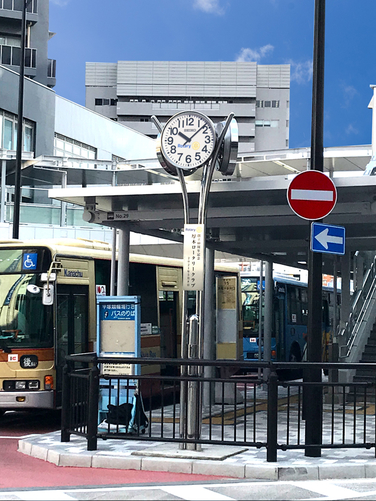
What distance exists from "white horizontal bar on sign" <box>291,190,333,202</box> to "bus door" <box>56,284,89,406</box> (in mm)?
5087

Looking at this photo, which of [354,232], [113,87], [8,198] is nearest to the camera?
[354,232]

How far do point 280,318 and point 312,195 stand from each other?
1697 centimetres

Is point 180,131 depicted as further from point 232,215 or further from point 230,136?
A: point 232,215

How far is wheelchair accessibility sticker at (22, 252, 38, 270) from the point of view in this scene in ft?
41.6

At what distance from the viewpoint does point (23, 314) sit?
1242 cm

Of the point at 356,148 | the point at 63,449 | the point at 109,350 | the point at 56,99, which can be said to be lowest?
the point at 63,449

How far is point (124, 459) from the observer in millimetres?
8633

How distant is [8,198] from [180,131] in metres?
26.7

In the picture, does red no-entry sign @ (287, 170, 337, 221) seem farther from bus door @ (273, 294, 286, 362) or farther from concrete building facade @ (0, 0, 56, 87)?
concrete building facade @ (0, 0, 56, 87)

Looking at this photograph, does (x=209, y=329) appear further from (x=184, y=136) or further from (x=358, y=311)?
(x=358, y=311)

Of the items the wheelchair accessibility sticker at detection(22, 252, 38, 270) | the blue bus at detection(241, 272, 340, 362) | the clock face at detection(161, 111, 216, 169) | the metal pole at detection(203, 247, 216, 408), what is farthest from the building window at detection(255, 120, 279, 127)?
the clock face at detection(161, 111, 216, 169)

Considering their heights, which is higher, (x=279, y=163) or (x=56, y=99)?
(x=56, y=99)

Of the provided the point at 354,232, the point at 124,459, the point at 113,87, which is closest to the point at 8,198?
the point at 354,232

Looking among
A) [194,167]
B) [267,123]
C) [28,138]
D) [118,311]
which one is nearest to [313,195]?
[194,167]
